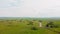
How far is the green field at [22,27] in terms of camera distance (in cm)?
269

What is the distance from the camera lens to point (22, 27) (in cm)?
274

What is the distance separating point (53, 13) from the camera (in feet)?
9.14

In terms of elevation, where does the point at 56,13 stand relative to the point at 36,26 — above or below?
above

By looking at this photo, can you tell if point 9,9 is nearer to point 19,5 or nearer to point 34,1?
point 19,5

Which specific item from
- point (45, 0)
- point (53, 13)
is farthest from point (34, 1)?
point (53, 13)

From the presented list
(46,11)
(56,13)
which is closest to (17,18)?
(46,11)

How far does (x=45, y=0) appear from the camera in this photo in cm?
286

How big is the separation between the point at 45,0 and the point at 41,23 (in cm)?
49

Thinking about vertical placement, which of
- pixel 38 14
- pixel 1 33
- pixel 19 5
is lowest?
pixel 1 33

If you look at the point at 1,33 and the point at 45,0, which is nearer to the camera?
the point at 1,33

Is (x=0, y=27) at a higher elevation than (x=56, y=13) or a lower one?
lower

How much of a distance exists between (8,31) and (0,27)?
20cm

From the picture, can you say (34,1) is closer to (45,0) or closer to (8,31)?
(45,0)

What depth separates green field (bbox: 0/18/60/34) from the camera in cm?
269
